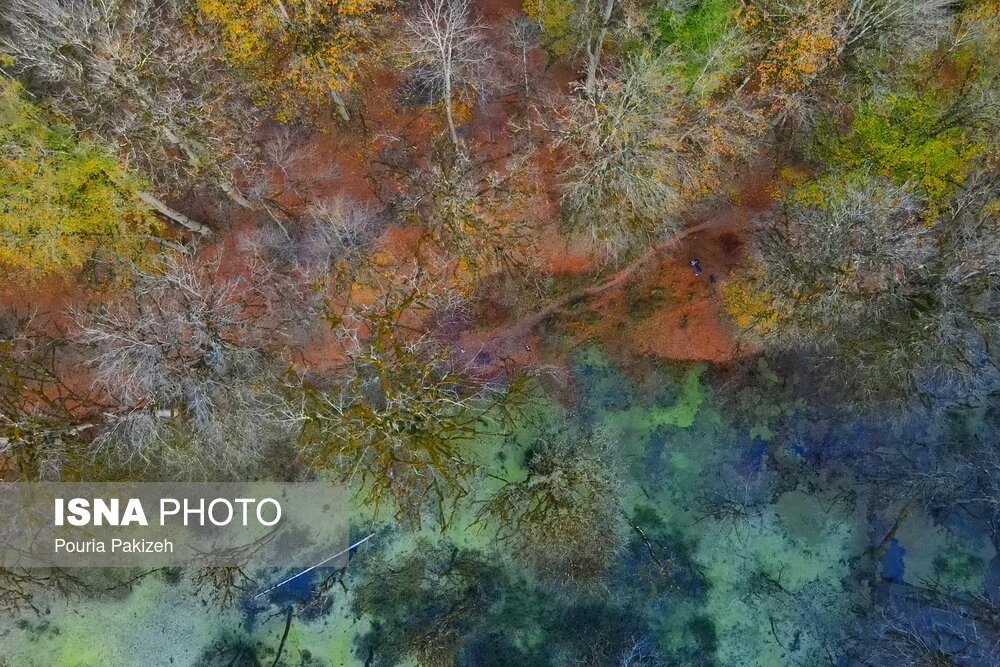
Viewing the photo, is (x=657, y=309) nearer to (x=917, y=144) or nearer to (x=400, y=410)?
(x=917, y=144)

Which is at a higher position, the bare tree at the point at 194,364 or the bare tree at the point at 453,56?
the bare tree at the point at 453,56

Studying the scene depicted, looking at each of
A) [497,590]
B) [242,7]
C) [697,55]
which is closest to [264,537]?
[497,590]

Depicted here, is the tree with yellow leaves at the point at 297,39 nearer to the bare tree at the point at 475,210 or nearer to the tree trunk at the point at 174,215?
the bare tree at the point at 475,210

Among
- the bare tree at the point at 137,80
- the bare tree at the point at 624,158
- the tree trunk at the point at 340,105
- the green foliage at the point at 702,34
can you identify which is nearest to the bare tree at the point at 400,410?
the bare tree at the point at 624,158

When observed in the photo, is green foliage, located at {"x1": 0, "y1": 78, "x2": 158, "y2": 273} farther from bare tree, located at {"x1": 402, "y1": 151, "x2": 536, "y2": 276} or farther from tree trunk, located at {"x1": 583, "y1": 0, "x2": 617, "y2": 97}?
tree trunk, located at {"x1": 583, "y1": 0, "x2": 617, "y2": 97}

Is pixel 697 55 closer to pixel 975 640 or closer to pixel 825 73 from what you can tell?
pixel 825 73

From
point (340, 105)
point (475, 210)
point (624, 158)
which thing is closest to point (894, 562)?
point (624, 158)

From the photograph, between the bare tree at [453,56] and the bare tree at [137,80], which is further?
the bare tree at [453,56]
